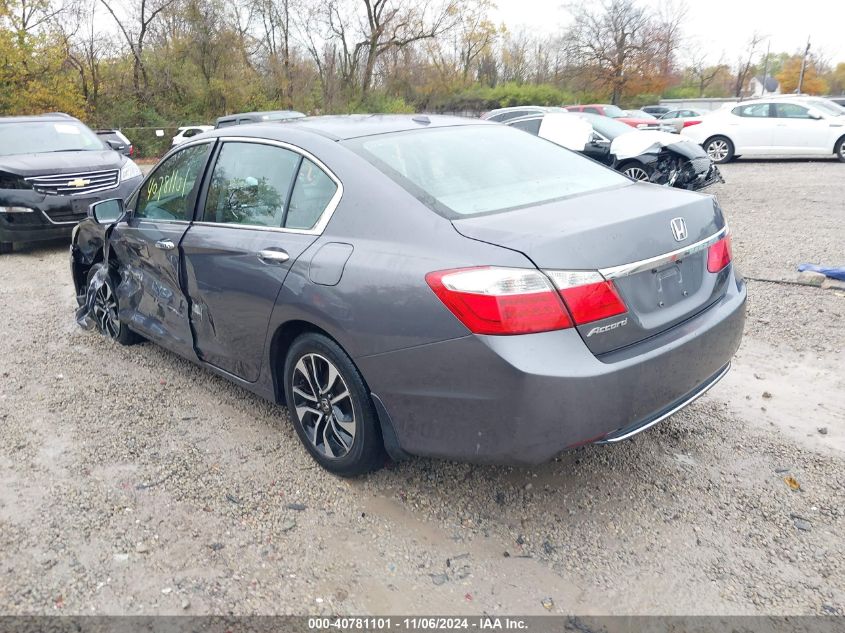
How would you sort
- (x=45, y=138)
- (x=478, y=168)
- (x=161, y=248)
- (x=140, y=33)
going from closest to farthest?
(x=478, y=168) → (x=161, y=248) → (x=45, y=138) → (x=140, y=33)

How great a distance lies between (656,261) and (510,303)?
674 millimetres

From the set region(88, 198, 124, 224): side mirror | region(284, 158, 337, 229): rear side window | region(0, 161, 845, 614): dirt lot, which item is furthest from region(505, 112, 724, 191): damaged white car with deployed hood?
region(284, 158, 337, 229): rear side window

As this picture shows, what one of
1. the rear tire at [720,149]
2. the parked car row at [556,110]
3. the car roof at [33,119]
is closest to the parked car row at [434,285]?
the car roof at [33,119]

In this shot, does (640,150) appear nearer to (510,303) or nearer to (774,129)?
(774,129)

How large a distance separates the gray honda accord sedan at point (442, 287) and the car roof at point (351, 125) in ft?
0.06

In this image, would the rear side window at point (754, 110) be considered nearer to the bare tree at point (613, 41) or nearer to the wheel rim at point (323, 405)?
the wheel rim at point (323, 405)

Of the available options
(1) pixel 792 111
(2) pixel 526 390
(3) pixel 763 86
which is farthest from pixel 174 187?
(3) pixel 763 86

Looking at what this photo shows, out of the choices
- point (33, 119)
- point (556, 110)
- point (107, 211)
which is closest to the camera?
point (107, 211)

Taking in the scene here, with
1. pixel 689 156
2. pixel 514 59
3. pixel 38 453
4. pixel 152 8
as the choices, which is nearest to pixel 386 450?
pixel 38 453

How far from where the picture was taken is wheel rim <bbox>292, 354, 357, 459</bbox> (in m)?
3.04

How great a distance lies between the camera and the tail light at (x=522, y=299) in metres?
2.37

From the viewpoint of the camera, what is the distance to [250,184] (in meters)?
3.54

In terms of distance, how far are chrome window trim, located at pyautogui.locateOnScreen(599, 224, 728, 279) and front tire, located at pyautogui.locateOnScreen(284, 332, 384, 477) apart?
109 cm

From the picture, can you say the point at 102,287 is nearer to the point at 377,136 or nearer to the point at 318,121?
the point at 318,121
